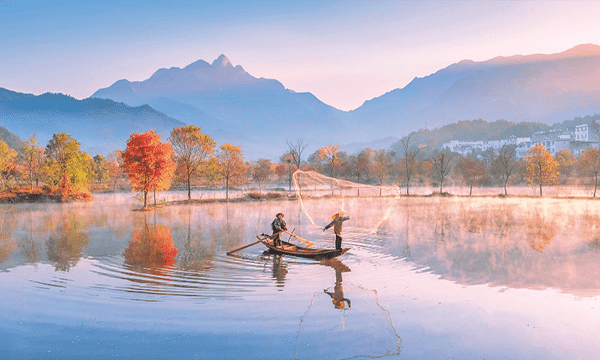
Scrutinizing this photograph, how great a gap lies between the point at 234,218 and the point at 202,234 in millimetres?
11465

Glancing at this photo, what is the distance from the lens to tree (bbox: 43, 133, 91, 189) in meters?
66.4

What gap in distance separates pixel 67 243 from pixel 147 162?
2617cm

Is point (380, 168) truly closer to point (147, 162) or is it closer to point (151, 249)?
point (147, 162)

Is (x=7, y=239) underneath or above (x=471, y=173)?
underneath

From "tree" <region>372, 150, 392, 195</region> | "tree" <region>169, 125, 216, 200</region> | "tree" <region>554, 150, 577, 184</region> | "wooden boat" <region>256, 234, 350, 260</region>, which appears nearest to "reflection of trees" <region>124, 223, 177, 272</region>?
"wooden boat" <region>256, 234, 350, 260</region>

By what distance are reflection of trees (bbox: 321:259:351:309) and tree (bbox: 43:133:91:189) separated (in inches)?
2407

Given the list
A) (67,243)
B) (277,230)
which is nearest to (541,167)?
(277,230)

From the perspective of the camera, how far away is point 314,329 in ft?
37.6

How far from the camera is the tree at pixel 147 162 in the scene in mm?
50281

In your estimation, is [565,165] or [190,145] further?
[565,165]

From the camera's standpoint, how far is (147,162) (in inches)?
2002

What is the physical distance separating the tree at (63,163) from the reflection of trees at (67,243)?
33947 mm

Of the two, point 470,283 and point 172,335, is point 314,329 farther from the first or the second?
point 470,283

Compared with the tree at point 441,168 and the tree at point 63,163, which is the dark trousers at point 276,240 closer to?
the tree at point 63,163
